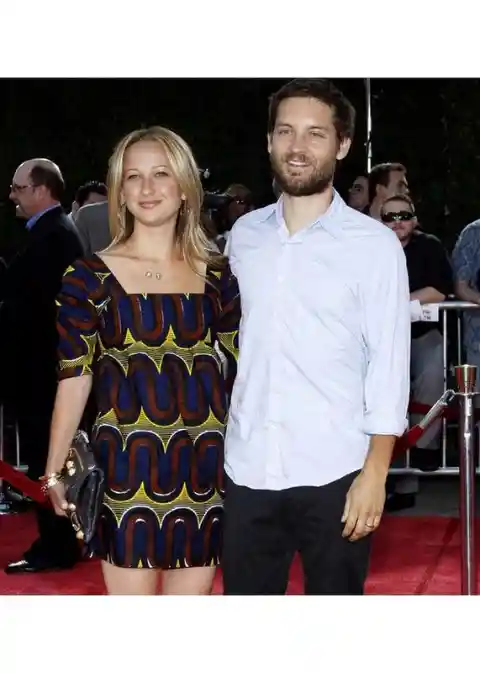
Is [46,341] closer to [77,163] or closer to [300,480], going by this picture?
[77,163]

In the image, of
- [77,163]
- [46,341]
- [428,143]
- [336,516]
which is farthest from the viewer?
[428,143]

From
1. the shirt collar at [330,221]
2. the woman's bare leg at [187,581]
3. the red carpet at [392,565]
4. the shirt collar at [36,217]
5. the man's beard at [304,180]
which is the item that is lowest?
the red carpet at [392,565]

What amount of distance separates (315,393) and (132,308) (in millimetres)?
427

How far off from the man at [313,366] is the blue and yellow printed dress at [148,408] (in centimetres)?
8

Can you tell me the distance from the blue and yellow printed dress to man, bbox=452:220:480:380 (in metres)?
3.33

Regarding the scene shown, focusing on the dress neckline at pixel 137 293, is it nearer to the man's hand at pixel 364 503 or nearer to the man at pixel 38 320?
the man's hand at pixel 364 503

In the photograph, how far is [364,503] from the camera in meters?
2.64

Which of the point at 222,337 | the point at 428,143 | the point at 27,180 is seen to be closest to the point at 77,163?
the point at 27,180

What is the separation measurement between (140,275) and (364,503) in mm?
683

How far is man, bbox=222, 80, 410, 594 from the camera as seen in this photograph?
2.71 meters

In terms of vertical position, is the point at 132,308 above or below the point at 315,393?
above

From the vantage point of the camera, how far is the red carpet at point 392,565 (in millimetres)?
4828

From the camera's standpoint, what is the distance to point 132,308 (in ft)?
8.98

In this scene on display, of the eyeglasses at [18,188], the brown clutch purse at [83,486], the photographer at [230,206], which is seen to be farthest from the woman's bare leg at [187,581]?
the photographer at [230,206]
